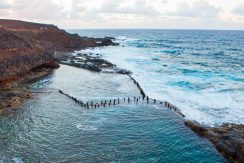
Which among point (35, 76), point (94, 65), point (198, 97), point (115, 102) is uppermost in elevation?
point (94, 65)

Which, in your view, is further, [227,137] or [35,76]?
[35,76]

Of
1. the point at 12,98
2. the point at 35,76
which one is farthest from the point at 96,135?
the point at 35,76

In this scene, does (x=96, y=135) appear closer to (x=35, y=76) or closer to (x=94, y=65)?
(x=35, y=76)

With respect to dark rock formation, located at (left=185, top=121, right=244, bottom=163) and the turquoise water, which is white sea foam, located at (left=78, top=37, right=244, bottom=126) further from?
the turquoise water

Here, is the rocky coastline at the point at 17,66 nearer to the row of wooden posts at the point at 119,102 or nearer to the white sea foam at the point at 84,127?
the row of wooden posts at the point at 119,102

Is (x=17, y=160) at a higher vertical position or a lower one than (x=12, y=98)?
lower

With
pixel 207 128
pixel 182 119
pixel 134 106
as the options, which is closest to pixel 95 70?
A: pixel 134 106

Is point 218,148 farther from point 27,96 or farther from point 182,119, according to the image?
point 27,96
